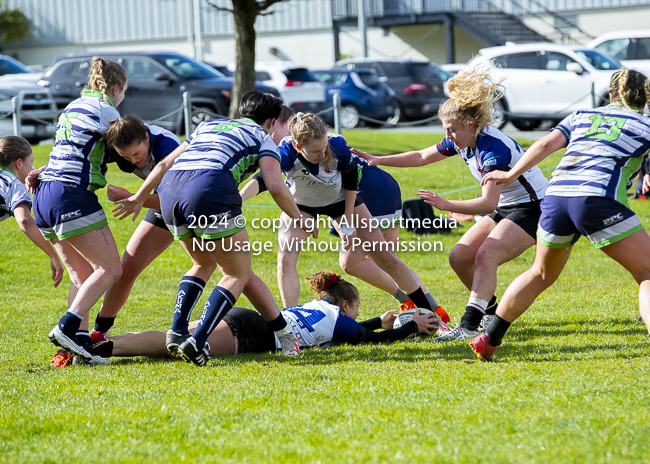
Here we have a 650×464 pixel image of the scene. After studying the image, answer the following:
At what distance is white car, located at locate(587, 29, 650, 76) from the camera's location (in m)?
20.4

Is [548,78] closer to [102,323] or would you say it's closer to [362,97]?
[362,97]

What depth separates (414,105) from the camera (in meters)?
22.3

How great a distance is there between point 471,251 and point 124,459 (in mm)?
3257

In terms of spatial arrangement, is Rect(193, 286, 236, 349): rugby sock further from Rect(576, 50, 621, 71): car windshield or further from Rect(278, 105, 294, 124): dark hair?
Rect(576, 50, 621, 71): car windshield

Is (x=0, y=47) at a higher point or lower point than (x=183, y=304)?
higher

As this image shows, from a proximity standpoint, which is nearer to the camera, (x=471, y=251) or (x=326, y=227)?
(x=471, y=251)

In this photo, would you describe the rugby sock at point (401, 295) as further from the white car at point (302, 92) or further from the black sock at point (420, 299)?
the white car at point (302, 92)

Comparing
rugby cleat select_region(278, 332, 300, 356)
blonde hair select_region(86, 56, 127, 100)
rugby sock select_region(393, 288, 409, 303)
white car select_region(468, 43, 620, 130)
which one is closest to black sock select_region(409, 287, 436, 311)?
rugby sock select_region(393, 288, 409, 303)

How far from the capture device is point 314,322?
5453mm

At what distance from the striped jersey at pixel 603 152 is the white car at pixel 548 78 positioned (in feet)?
47.9

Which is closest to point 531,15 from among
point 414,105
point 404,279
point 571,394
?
point 414,105

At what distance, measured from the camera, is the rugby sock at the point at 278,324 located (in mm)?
5117

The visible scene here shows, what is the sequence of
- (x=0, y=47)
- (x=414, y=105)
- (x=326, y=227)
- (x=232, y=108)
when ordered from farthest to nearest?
(x=0, y=47) → (x=414, y=105) → (x=232, y=108) → (x=326, y=227)

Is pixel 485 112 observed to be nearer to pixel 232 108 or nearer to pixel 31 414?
pixel 31 414
